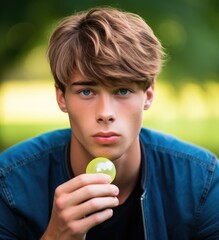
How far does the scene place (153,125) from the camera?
602 inches

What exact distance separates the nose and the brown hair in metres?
0.09

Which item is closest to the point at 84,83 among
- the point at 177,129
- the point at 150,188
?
the point at 150,188

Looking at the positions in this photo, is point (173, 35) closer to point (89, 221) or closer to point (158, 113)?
point (89, 221)

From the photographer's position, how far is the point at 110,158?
4.09 metres

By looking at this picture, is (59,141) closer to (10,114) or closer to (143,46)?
(143,46)

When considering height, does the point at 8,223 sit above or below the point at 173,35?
below

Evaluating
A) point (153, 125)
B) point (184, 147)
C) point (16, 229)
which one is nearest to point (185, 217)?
point (184, 147)

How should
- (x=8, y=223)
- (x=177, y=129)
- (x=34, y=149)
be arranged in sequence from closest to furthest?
(x=8, y=223) → (x=34, y=149) → (x=177, y=129)

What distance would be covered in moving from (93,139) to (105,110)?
0.64ft

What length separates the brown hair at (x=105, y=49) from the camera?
408 centimetres

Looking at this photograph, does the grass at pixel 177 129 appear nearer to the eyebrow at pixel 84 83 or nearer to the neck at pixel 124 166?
the neck at pixel 124 166

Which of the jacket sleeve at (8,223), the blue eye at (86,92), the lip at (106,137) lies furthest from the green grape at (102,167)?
the jacket sleeve at (8,223)

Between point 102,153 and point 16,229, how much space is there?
83 cm

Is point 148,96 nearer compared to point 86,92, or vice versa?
point 86,92
